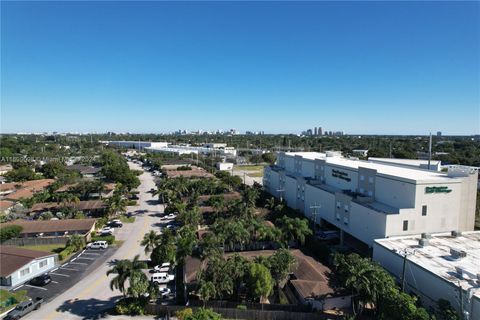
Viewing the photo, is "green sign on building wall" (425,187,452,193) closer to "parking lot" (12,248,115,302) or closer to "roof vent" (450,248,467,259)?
"roof vent" (450,248,467,259)

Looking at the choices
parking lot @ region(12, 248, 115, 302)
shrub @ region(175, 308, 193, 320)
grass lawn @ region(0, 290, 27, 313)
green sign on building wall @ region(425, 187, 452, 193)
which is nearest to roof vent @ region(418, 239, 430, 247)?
green sign on building wall @ region(425, 187, 452, 193)

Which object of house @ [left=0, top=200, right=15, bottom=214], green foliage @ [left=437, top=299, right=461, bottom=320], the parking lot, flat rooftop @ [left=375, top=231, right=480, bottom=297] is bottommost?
the parking lot

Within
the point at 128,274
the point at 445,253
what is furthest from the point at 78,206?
the point at 445,253

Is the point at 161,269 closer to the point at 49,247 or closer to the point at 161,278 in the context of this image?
the point at 161,278

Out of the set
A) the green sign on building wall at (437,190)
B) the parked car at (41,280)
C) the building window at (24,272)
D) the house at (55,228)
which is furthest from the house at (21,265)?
the green sign on building wall at (437,190)

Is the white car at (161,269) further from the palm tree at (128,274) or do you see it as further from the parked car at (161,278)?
the palm tree at (128,274)

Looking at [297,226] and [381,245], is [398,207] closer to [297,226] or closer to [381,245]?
[381,245]
